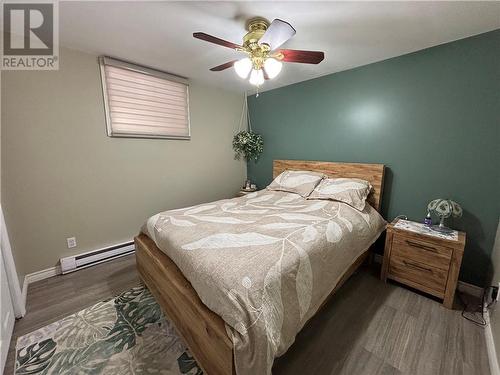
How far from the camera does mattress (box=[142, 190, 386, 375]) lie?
95cm

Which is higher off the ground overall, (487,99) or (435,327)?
(487,99)

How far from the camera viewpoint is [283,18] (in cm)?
161

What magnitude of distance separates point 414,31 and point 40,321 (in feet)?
12.6

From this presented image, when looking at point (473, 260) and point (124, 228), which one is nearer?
point (473, 260)

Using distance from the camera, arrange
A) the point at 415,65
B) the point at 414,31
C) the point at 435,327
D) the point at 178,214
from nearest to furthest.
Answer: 1. the point at 435,327
2. the point at 414,31
3. the point at 178,214
4. the point at 415,65

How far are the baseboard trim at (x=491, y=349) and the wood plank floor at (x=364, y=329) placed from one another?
3 centimetres

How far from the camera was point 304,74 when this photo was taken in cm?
272

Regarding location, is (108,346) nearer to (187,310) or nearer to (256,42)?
(187,310)

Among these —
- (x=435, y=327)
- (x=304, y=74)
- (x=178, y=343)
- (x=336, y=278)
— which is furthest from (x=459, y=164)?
(x=178, y=343)

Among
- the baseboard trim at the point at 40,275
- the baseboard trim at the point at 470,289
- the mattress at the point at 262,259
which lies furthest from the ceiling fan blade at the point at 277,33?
the baseboard trim at the point at 40,275

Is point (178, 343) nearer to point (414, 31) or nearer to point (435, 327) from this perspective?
point (435, 327)

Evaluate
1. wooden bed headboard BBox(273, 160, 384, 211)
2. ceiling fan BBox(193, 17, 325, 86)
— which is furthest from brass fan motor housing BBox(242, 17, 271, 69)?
wooden bed headboard BBox(273, 160, 384, 211)

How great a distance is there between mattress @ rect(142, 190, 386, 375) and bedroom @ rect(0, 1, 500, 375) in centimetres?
1

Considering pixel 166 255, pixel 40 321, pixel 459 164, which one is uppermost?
pixel 459 164
